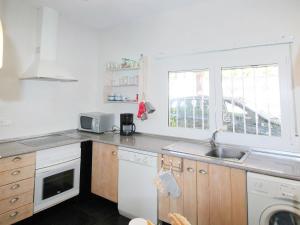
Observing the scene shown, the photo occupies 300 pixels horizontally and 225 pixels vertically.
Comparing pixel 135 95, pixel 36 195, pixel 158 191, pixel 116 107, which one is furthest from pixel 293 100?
pixel 36 195

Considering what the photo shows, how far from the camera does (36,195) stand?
2027 mm

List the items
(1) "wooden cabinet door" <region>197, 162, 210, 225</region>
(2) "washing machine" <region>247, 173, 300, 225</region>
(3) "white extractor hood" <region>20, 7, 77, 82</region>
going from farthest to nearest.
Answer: (3) "white extractor hood" <region>20, 7, 77, 82</region> → (1) "wooden cabinet door" <region>197, 162, 210, 225</region> → (2) "washing machine" <region>247, 173, 300, 225</region>

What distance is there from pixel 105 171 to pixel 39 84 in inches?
59.9

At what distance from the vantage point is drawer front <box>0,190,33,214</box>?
179cm

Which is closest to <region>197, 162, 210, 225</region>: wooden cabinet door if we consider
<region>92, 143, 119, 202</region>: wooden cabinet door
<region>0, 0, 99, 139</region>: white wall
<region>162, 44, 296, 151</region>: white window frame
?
<region>162, 44, 296, 151</region>: white window frame

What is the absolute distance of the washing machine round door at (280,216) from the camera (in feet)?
4.44

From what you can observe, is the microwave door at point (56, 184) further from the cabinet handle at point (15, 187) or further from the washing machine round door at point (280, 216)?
the washing machine round door at point (280, 216)

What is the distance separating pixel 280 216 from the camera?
4.72 ft

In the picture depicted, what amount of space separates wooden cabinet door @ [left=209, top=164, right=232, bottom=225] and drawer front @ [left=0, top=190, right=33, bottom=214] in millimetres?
1853

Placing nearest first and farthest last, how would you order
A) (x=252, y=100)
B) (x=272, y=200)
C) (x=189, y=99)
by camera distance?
(x=272, y=200)
(x=252, y=100)
(x=189, y=99)

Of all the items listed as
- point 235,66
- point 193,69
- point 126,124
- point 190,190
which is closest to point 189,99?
point 193,69

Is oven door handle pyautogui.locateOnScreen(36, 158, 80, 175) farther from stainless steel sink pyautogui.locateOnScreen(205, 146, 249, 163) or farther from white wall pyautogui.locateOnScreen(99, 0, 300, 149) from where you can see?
stainless steel sink pyautogui.locateOnScreen(205, 146, 249, 163)

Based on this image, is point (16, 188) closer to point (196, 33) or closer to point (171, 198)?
point (171, 198)

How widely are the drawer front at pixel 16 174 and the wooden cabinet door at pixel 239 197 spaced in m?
2.01
